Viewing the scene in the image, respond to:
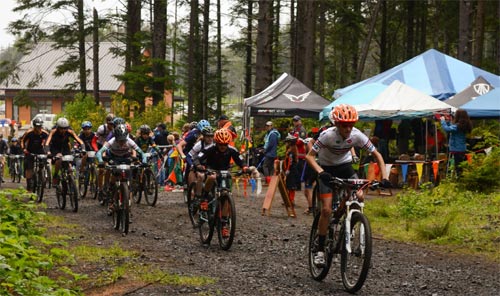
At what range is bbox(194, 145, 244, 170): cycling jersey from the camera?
40.2ft

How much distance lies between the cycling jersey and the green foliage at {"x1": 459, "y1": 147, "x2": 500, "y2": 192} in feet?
23.6

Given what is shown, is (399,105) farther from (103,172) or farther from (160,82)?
(160,82)

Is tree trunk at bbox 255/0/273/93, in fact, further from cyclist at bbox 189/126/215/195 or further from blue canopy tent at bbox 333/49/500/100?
cyclist at bbox 189/126/215/195

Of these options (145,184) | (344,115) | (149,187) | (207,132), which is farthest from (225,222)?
(145,184)

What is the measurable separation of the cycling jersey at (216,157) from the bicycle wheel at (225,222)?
729 mm

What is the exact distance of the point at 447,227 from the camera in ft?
42.9

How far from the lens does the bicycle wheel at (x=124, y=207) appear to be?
13.5 m

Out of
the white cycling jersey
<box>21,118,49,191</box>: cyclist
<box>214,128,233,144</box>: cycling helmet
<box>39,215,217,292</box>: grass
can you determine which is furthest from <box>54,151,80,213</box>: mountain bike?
the white cycling jersey

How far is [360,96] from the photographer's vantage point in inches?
877

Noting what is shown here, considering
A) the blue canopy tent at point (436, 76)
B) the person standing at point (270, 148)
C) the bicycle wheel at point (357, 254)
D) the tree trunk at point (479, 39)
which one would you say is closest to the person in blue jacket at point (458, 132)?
the blue canopy tent at point (436, 76)

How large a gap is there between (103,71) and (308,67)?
180ft

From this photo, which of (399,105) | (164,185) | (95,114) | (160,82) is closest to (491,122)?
(399,105)

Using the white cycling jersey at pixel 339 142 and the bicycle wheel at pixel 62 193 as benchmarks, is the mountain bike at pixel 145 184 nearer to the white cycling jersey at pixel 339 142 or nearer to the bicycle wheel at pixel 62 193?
the bicycle wheel at pixel 62 193

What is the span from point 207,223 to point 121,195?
2038 millimetres
